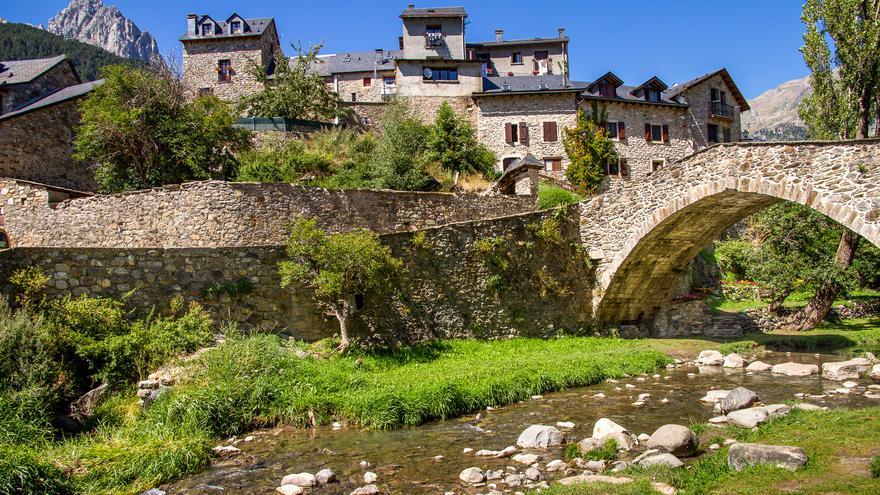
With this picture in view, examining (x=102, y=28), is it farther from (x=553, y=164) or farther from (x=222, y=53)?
(x=553, y=164)

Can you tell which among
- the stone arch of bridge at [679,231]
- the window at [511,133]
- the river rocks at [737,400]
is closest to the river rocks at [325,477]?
the river rocks at [737,400]

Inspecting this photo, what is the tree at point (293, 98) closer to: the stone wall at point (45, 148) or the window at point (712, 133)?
the stone wall at point (45, 148)

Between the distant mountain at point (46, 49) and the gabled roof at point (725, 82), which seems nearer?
the gabled roof at point (725, 82)

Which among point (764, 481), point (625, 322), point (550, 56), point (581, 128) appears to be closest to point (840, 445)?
point (764, 481)

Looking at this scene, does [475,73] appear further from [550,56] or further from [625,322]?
[625,322]

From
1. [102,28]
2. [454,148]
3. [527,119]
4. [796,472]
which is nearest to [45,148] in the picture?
[454,148]

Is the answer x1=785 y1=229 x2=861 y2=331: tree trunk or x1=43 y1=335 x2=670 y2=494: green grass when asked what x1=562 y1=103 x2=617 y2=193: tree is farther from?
x1=43 y1=335 x2=670 y2=494: green grass

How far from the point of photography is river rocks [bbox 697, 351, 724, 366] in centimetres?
1755

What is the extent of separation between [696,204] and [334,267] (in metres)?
10.2

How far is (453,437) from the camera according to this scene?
1103 centimetres

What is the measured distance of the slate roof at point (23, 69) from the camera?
99.6 feet

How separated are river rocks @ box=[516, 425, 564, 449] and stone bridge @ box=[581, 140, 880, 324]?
8.83 m

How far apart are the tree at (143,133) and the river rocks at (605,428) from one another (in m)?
18.2

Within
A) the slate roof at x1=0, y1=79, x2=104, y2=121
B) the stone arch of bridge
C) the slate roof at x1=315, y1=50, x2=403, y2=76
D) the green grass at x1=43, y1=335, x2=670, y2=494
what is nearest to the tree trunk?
the stone arch of bridge
